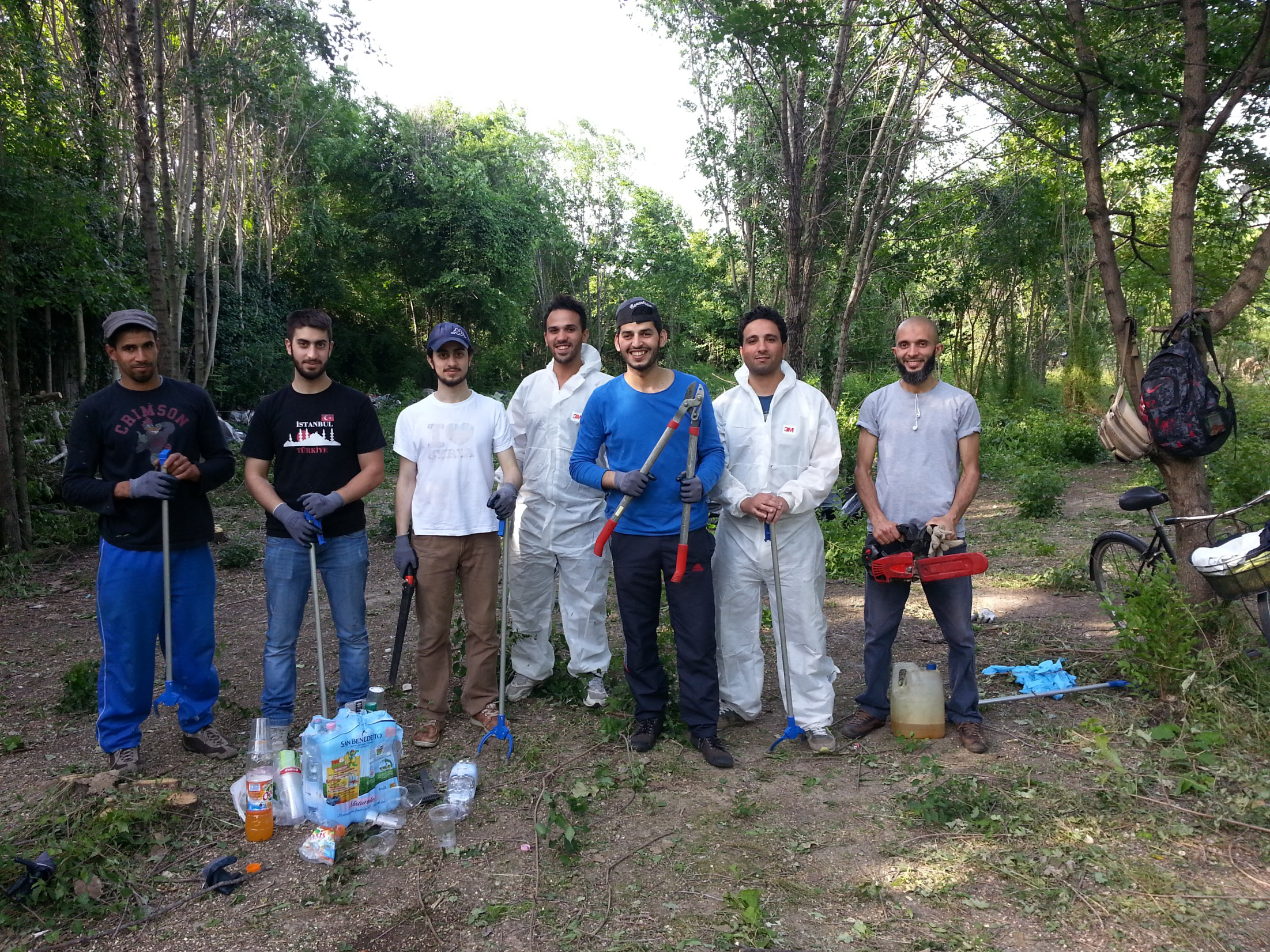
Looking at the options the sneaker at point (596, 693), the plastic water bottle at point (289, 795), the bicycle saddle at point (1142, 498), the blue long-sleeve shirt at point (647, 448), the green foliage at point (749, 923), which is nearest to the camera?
the green foliage at point (749, 923)

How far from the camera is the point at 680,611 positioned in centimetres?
411

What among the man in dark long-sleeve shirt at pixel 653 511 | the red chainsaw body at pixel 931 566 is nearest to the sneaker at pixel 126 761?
the man in dark long-sleeve shirt at pixel 653 511

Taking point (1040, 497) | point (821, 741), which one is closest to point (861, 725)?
point (821, 741)

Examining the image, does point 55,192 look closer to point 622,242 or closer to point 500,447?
point 500,447

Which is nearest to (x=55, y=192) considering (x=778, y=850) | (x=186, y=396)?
(x=186, y=396)

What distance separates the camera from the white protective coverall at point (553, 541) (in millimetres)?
4879

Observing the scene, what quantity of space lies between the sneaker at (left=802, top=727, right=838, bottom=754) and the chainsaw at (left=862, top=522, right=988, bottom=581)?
0.78 metres

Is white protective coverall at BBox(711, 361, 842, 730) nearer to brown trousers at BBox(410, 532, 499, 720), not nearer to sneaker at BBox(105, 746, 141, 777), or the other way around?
brown trousers at BBox(410, 532, 499, 720)

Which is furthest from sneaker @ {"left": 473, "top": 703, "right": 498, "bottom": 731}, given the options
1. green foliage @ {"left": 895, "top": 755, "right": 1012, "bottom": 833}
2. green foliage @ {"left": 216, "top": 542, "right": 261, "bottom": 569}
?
green foliage @ {"left": 216, "top": 542, "right": 261, "bottom": 569}

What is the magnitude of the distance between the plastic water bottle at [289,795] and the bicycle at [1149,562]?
3944 mm

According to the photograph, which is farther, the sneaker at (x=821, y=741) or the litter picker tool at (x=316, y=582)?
the sneaker at (x=821, y=741)

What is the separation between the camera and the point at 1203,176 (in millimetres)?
6562

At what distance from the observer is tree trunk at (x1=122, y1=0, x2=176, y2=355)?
8.17m

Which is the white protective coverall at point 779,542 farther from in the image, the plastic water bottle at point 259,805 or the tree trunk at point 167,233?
the tree trunk at point 167,233
